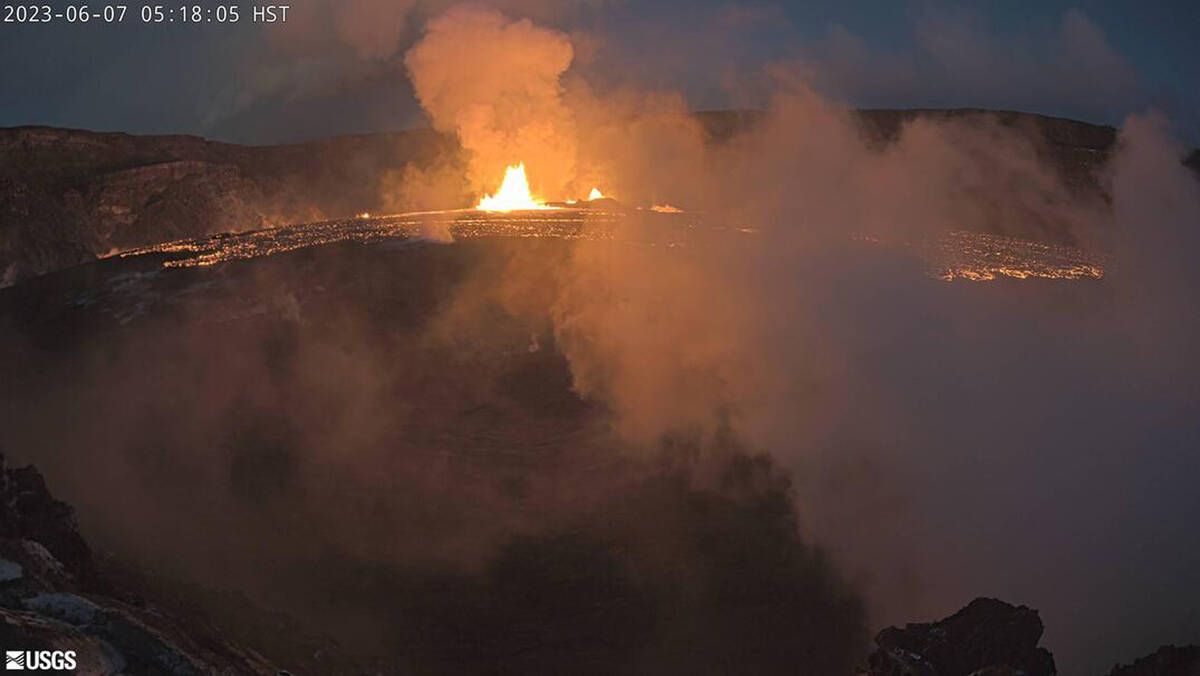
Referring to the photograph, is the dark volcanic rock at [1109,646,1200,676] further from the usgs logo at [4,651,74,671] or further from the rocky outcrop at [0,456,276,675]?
the usgs logo at [4,651,74,671]

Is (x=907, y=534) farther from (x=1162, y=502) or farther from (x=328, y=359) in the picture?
(x=328, y=359)

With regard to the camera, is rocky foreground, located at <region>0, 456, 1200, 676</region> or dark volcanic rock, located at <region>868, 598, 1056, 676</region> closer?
rocky foreground, located at <region>0, 456, 1200, 676</region>

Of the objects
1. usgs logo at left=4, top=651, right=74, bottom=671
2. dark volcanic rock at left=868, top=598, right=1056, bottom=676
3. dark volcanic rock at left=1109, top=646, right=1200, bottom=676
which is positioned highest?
usgs logo at left=4, top=651, right=74, bottom=671

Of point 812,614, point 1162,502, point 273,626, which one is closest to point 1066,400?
point 1162,502

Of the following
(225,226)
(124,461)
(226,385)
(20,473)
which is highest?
(225,226)

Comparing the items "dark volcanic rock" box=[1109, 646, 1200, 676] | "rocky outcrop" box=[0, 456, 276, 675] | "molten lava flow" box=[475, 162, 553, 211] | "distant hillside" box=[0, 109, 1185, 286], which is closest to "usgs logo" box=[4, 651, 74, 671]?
"rocky outcrop" box=[0, 456, 276, 675]

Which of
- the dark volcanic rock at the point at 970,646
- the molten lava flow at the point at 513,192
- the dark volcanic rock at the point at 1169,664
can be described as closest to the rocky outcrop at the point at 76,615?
the dark volcanic rock at the point at 970,646

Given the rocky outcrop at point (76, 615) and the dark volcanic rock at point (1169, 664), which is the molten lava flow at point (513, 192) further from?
the dark volcanic rock at point (1169, 664)
